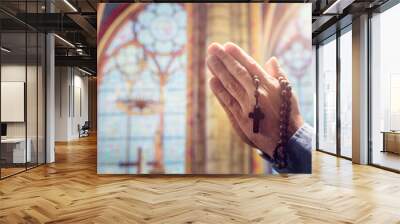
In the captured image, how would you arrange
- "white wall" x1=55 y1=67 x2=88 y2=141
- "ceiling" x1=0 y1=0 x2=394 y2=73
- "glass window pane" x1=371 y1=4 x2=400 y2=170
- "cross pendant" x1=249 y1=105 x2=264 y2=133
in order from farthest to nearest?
"white wall" x1=55 y1=67 x2=88 y2=141, "glass window pane" x1=371 y1=4 x2=400 y2=170, "ceiling" x1=0 y1=0 x2=394 y2=73, "cross pendant" x1=249 y1=105 x2=264 y2=133

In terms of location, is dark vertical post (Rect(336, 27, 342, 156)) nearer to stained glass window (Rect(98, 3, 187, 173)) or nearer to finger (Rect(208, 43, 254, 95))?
finger (Rect(208, 43, 254, 95))

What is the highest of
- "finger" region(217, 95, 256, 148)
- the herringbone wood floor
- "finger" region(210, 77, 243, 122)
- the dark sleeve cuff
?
"finger" region(210, 77, 243, 122)

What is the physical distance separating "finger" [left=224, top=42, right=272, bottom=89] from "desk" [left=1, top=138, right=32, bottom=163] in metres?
4.17

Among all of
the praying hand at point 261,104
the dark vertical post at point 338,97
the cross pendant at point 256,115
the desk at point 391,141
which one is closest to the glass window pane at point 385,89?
the desk at point 391,141

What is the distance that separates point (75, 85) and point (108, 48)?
11123 mm

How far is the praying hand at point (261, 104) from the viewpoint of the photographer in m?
6.02

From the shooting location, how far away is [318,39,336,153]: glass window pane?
974 centimetres

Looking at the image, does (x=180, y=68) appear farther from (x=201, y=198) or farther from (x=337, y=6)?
(x=337, y=6)

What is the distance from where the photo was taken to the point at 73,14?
7395 millimetres

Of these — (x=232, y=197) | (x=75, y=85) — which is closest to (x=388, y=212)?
(x=232, y=197)

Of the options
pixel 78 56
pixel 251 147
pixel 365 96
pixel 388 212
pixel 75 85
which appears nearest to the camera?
pixel 388 212

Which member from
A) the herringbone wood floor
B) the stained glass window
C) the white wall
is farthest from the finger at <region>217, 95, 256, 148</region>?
the white wall

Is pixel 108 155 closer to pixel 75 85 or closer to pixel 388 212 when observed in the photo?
pixel 388 212

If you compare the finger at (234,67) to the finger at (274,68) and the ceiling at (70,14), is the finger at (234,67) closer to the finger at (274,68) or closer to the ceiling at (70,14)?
the finger at (274,68)
